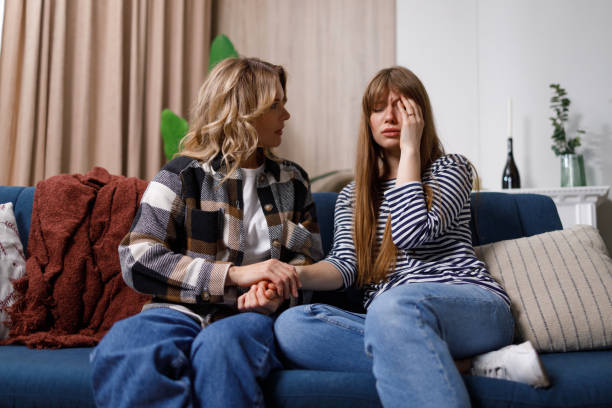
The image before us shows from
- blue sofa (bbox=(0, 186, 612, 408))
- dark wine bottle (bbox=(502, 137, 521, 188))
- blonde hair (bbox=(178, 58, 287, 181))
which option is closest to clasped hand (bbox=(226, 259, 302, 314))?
blue sofa (bbox=(0, 186, 612, 408))

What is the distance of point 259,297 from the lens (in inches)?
39.8

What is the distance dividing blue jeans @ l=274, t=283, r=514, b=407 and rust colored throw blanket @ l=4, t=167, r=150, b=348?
1.76ft

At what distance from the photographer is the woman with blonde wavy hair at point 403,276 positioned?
0.83 metres

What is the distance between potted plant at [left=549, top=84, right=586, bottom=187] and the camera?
2.21 metres

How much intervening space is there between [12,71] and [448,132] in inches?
86.4

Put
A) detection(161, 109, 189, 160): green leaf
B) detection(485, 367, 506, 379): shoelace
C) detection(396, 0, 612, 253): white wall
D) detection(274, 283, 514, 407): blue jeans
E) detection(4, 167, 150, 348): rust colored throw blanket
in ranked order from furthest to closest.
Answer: detection(161, 109, 189, 160): green leaf → detection(396, 0, 612, 253): white wall → detection(4, 167, 150, 348): rust colored throw blanket → detection(485, 367, 506, 379): shoelace → detection(274, 283, 514, 407): blue jeans

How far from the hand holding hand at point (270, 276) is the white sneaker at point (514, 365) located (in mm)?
405

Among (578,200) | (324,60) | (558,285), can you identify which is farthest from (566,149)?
(324,60)

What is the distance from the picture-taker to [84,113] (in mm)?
2387

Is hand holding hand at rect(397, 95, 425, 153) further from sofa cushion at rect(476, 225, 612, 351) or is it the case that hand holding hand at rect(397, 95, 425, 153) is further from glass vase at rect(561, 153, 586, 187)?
glass vase at rect(561, 153, 586, 187)

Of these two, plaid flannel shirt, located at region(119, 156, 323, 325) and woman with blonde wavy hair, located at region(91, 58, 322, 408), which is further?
plaid flannel shirt, located at region(119, 156, 323, 325)

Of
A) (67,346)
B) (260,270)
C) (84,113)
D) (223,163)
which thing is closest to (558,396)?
(260,270)

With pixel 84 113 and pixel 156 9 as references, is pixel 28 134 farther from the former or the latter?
pixel 156 9

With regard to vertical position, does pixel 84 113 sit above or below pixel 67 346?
above
